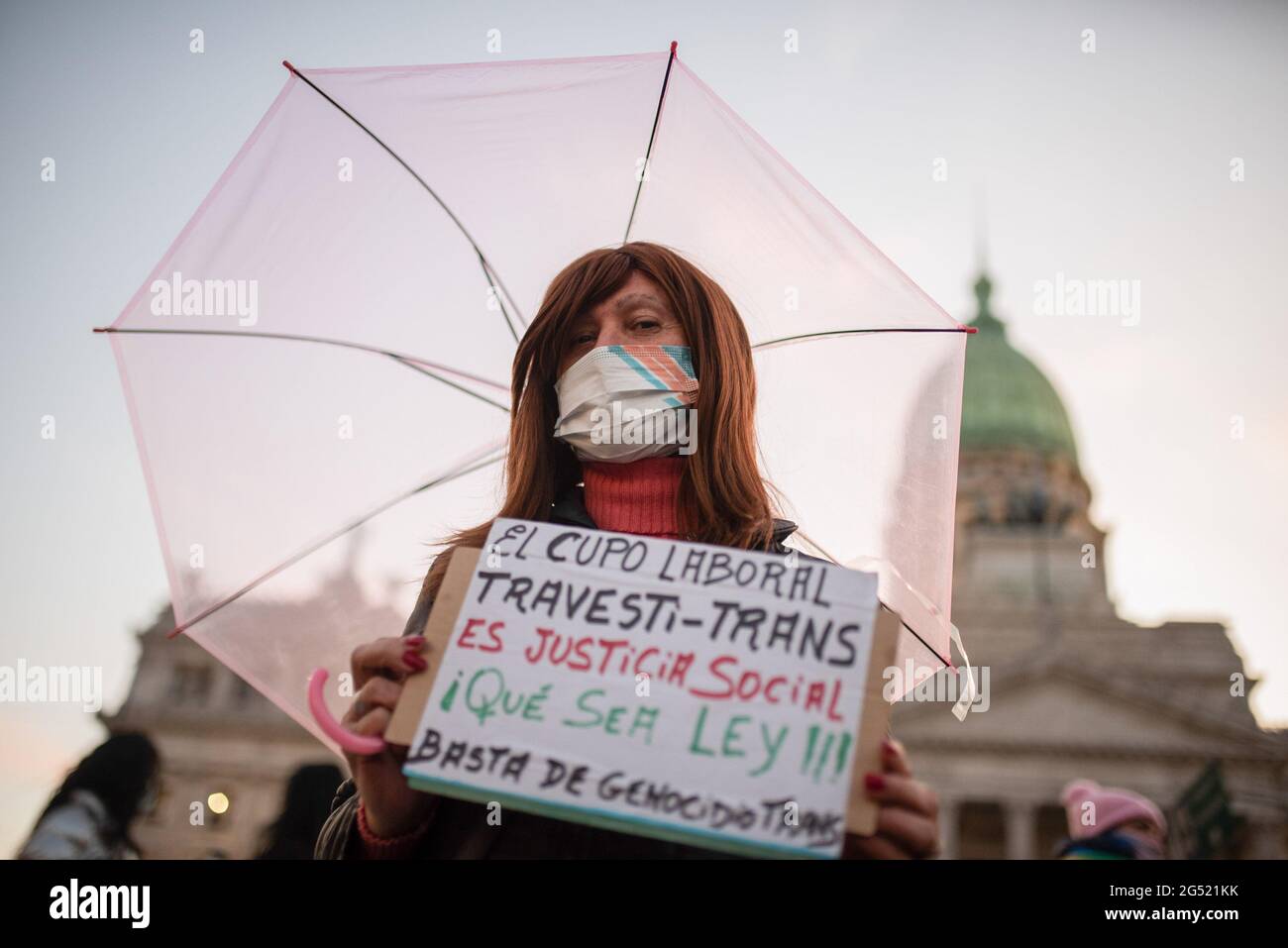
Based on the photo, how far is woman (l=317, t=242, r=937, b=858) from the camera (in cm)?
212

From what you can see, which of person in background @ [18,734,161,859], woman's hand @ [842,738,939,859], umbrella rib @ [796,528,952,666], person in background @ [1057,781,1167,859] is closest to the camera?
woman's hand @ [842,738,939,859]

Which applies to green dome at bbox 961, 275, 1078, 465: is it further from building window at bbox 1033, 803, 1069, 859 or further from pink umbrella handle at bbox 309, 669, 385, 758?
pink umbrella handle at bbox 309, 669, 385, 758

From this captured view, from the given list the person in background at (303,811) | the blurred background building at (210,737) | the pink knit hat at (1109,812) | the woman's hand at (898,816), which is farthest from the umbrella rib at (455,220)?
the blurred background building at (210,737)

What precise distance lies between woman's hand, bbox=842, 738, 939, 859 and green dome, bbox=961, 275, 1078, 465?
170 ft

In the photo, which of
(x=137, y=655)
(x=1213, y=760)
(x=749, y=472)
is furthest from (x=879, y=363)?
(x=137, y=655)

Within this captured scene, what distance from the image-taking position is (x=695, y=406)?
261cm

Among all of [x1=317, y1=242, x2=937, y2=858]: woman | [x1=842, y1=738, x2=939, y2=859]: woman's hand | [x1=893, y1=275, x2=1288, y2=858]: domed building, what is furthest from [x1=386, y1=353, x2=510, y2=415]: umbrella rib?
[x1=893, y1=275, x2=1288, y2=858]: domed building

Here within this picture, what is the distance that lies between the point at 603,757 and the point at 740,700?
0.28m

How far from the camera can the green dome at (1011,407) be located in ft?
175

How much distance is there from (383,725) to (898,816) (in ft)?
3.17

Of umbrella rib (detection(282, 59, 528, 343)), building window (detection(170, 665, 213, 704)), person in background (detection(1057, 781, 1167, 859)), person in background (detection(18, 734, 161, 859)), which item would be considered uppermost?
umbrella rib (detection(282, 59, 528, 343))
